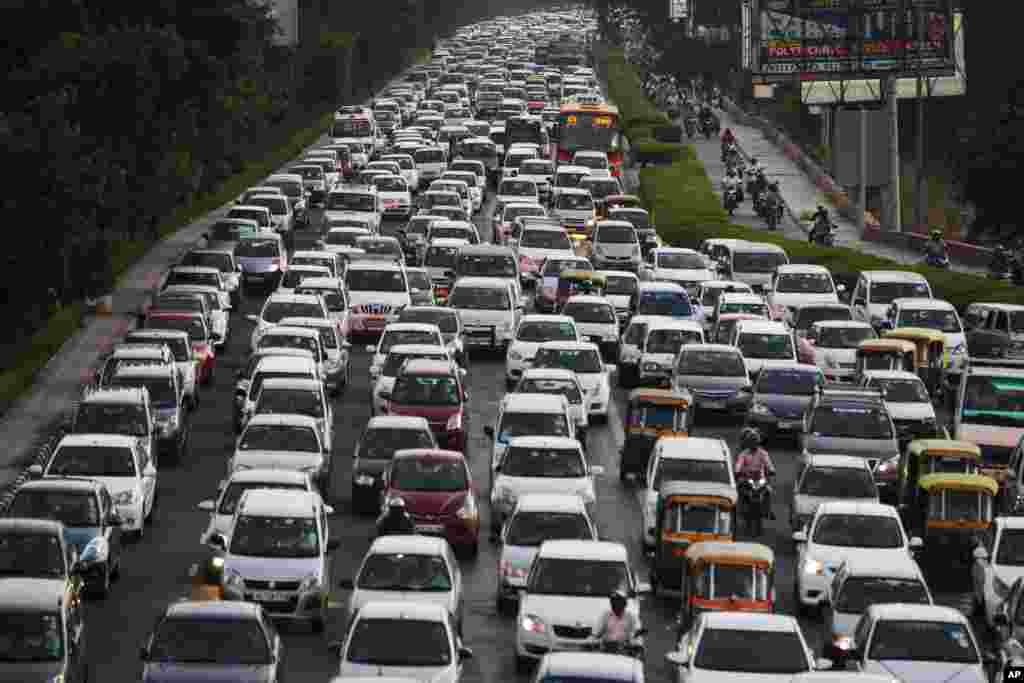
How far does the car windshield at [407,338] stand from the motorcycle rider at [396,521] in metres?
14.8

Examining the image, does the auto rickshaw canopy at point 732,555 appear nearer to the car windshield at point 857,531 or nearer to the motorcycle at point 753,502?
the car windshield at point 857,531

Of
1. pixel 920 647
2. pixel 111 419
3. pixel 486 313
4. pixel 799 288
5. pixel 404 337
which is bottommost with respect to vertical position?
pixel 920 647

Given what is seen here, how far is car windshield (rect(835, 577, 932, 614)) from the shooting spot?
3070 centimetres

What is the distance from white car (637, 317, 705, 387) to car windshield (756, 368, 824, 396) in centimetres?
426

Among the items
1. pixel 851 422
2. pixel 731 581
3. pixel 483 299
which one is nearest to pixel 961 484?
pixel 851 422

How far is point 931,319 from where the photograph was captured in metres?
52.4

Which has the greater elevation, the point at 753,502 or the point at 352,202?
the point at 352,202

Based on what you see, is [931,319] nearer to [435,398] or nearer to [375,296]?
[375,296]

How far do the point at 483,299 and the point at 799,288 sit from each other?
756 cm

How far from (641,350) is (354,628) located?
24.8m

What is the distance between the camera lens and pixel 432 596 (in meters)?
30.6

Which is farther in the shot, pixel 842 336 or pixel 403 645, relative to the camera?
pixel 842 336

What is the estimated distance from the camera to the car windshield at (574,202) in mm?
73562

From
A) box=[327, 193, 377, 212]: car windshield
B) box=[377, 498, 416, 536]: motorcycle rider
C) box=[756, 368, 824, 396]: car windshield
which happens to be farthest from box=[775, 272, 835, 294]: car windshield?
box=[377, 498, 416, 536]: motorcycle rider
